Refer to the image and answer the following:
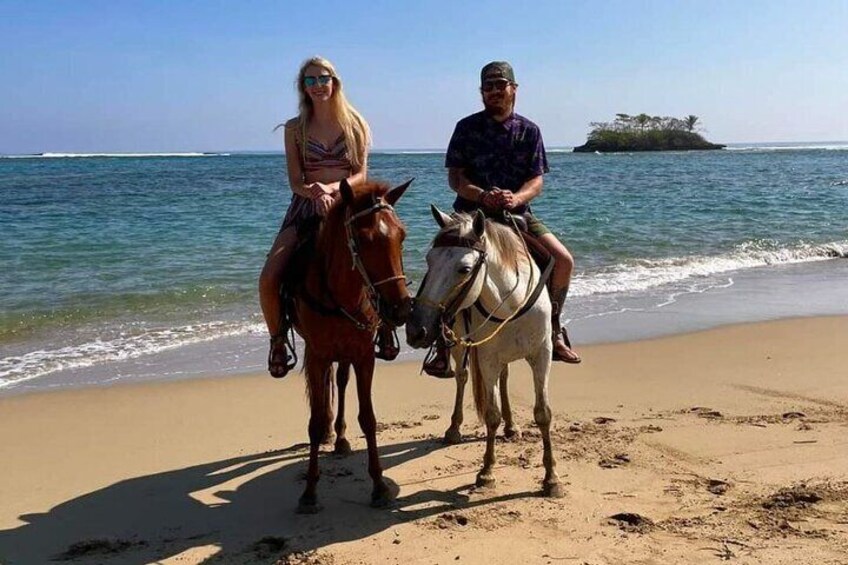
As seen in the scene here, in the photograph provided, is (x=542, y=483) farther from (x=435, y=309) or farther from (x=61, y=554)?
(x=61, y=554)

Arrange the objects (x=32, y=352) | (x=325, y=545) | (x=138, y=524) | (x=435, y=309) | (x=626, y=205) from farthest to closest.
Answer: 1. (x=626, y=205)
2. (x=32, y=352)
3. (x=138, y=524)
4. (x=325, y=545)
5. (x=435, y=309)

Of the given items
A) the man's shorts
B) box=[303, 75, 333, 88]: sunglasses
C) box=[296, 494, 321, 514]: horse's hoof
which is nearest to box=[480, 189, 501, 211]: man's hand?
the man's shorts

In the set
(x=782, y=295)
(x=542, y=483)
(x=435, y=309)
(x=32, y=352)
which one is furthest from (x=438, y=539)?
(x=782, y=295)

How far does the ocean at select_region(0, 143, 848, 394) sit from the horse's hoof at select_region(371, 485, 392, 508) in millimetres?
3156

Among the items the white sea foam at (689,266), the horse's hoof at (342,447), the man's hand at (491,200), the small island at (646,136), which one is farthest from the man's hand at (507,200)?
the small island at (646,136)

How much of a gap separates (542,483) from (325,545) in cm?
147

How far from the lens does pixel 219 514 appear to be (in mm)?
4320

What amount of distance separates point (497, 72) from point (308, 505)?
3097 mm

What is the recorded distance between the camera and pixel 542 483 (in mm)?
4539

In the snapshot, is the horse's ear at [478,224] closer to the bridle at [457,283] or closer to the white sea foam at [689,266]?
the bridle at [457,283]

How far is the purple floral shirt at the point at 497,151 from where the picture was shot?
5.06 m

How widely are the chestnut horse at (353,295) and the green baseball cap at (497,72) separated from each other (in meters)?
1.43

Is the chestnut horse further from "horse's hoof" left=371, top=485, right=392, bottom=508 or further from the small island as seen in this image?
the small island

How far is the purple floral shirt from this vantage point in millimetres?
5062
